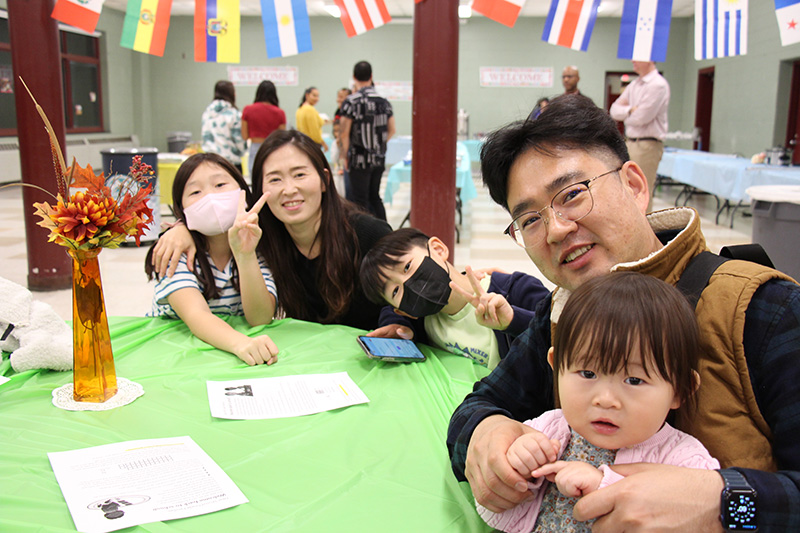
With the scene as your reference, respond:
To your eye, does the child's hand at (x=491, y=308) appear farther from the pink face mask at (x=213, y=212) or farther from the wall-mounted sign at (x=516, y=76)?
the wall-mounted sign at (x=516, y=76)

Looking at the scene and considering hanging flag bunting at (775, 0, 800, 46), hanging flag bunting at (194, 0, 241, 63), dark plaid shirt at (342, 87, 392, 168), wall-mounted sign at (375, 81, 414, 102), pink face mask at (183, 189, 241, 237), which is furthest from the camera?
wall-mounted sign at (375, 81, 414, 102)

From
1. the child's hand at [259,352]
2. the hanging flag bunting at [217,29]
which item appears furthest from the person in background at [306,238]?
the hanging flag bunting at [217,29]

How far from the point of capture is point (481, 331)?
76.7 inches

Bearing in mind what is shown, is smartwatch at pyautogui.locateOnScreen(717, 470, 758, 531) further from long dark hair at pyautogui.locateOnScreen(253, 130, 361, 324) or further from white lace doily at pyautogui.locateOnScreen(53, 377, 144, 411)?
long dark hair at pyautogui.locateOnScreen(253, 130, 361, 324)

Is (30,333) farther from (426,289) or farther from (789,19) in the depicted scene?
(789,19)

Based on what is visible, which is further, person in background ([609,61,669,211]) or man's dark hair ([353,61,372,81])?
man's dark hair ([353,61,372,81])

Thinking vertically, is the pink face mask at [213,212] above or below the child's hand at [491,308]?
above

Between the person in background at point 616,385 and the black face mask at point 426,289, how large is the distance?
0.84m

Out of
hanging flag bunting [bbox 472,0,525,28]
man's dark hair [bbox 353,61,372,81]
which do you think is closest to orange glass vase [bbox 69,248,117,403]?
hanging flag bunting [bbox 472,0,525,28]

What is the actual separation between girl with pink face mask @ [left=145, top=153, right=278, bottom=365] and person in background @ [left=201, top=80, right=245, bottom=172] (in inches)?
189

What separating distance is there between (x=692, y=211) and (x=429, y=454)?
2.36 feet

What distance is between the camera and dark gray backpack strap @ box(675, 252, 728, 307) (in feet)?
3.12

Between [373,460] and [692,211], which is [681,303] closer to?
[692,211]

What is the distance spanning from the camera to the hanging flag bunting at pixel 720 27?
10.5 ft
